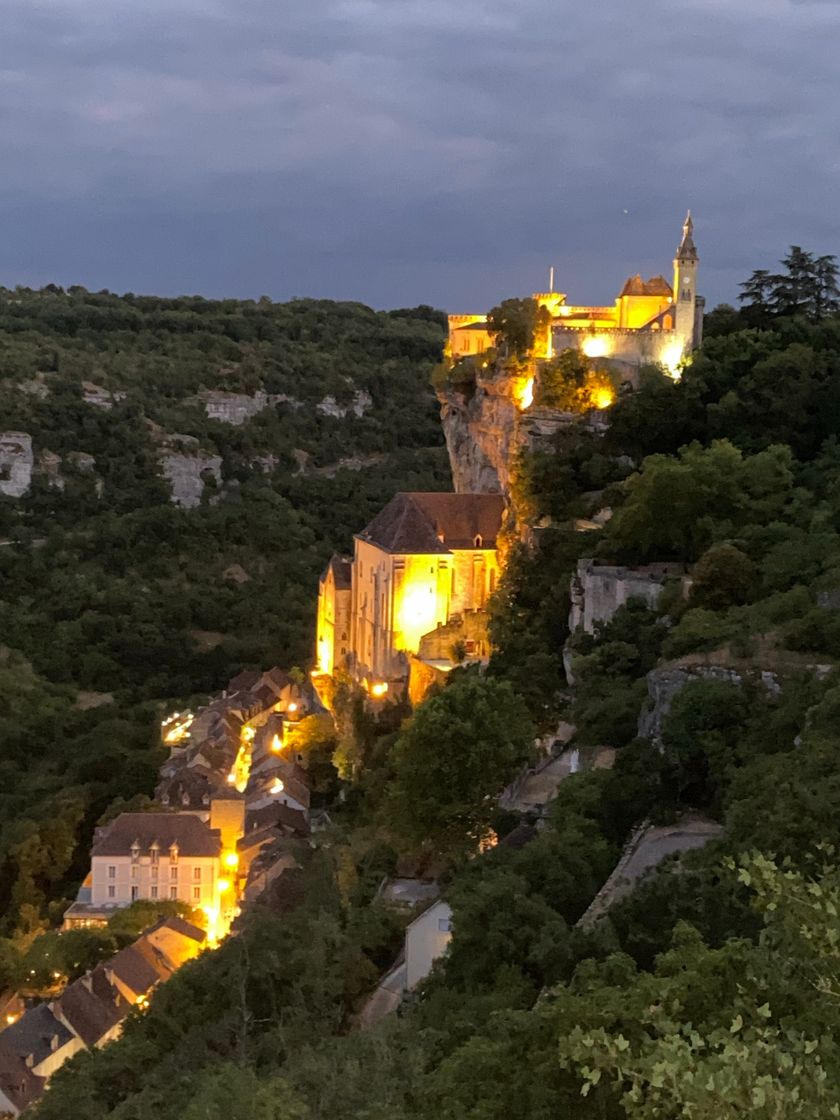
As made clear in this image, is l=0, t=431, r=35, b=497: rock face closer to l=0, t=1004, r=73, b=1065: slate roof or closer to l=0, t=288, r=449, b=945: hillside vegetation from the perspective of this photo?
l=0, t=288, r=449, b=945: hillside vegetation

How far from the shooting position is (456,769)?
2628 cm

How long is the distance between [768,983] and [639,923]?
5.53m

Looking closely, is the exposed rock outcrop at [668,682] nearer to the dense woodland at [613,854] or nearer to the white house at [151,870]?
the dense woodland at [613,854]

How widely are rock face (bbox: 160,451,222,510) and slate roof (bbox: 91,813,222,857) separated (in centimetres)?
3753

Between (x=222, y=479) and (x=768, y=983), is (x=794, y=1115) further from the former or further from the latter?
(x=222, y=479)

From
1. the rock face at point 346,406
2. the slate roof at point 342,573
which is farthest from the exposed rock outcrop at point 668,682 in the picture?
the rock face at point 346,406

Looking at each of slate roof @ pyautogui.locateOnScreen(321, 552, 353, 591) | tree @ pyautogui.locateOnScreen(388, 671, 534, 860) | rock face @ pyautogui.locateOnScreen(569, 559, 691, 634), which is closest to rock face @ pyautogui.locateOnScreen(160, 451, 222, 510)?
slate roof @ pyautogui.locateOnScreen(321, 552, 353, 591)

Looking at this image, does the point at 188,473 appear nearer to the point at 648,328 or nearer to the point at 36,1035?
the point at 648,328

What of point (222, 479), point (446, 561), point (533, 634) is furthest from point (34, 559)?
point (533, 634)

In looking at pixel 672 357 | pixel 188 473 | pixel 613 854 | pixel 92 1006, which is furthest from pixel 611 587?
pixel 188 473

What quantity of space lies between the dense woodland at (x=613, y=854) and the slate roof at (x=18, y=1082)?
11.4ft

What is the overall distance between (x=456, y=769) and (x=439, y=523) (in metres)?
12.4

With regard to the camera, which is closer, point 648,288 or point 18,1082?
point 18,1082

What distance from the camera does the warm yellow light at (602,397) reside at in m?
37.2
